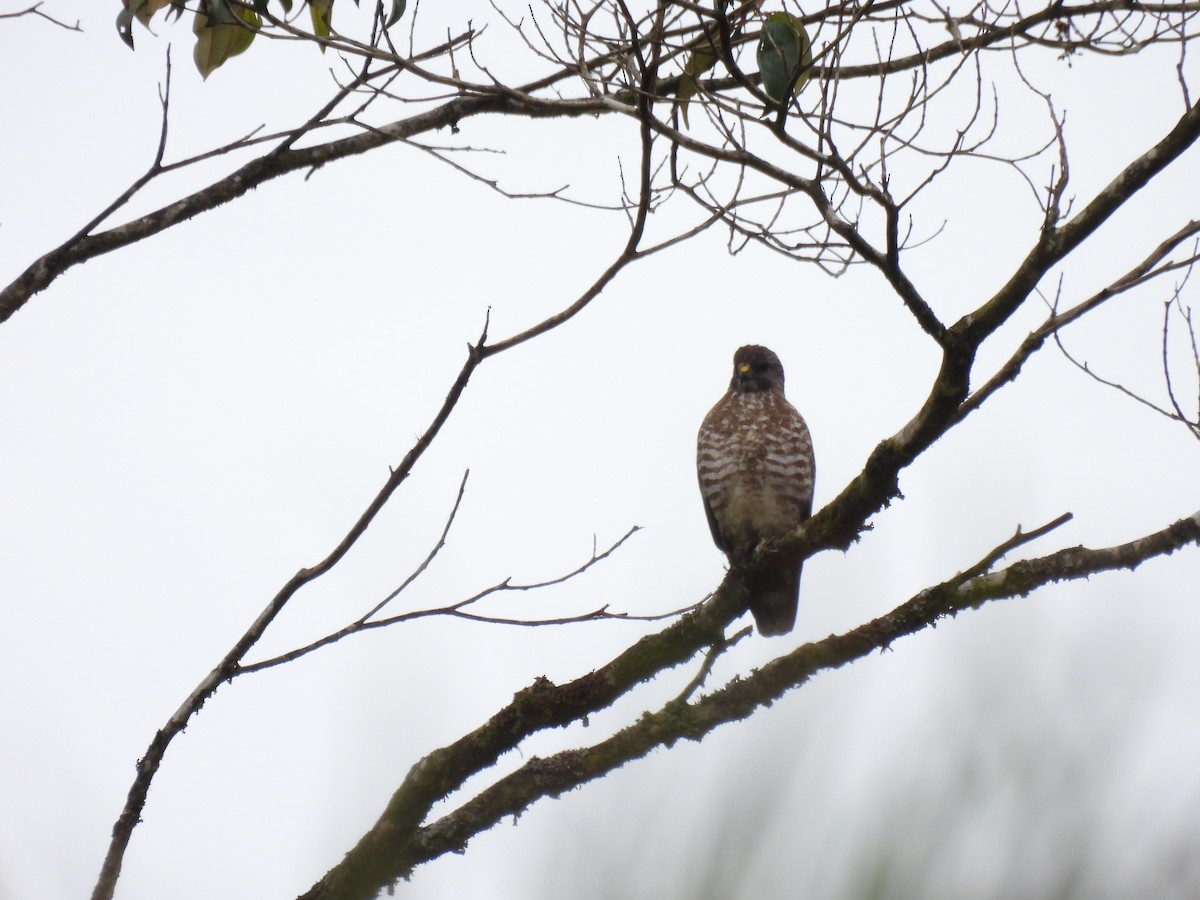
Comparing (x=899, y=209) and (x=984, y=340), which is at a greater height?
(x=899, y=209)

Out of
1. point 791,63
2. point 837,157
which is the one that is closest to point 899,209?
point 837,157

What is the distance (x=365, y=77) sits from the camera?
393 centimetres

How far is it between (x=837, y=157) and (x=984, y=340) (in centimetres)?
61

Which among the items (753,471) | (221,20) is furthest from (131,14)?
(753,471)

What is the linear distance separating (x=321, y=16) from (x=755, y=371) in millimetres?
3937

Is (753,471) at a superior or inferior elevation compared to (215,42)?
inferior

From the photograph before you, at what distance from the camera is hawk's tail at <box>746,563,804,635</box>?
431 centimetres

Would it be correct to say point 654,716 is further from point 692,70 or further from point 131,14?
point 131,14

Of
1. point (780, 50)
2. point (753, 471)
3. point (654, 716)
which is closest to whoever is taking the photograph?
point (654, 716)

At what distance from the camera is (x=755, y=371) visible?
7465 mm

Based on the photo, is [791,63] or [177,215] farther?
[177,215]


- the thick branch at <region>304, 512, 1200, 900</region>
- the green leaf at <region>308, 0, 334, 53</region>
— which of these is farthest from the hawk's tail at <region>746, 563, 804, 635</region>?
the green leaf at <region>308, 0, 334, 53</region>

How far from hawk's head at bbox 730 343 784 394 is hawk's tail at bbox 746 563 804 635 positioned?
1832 mm

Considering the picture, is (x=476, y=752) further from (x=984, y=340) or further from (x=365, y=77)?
(x=365, y=77)
